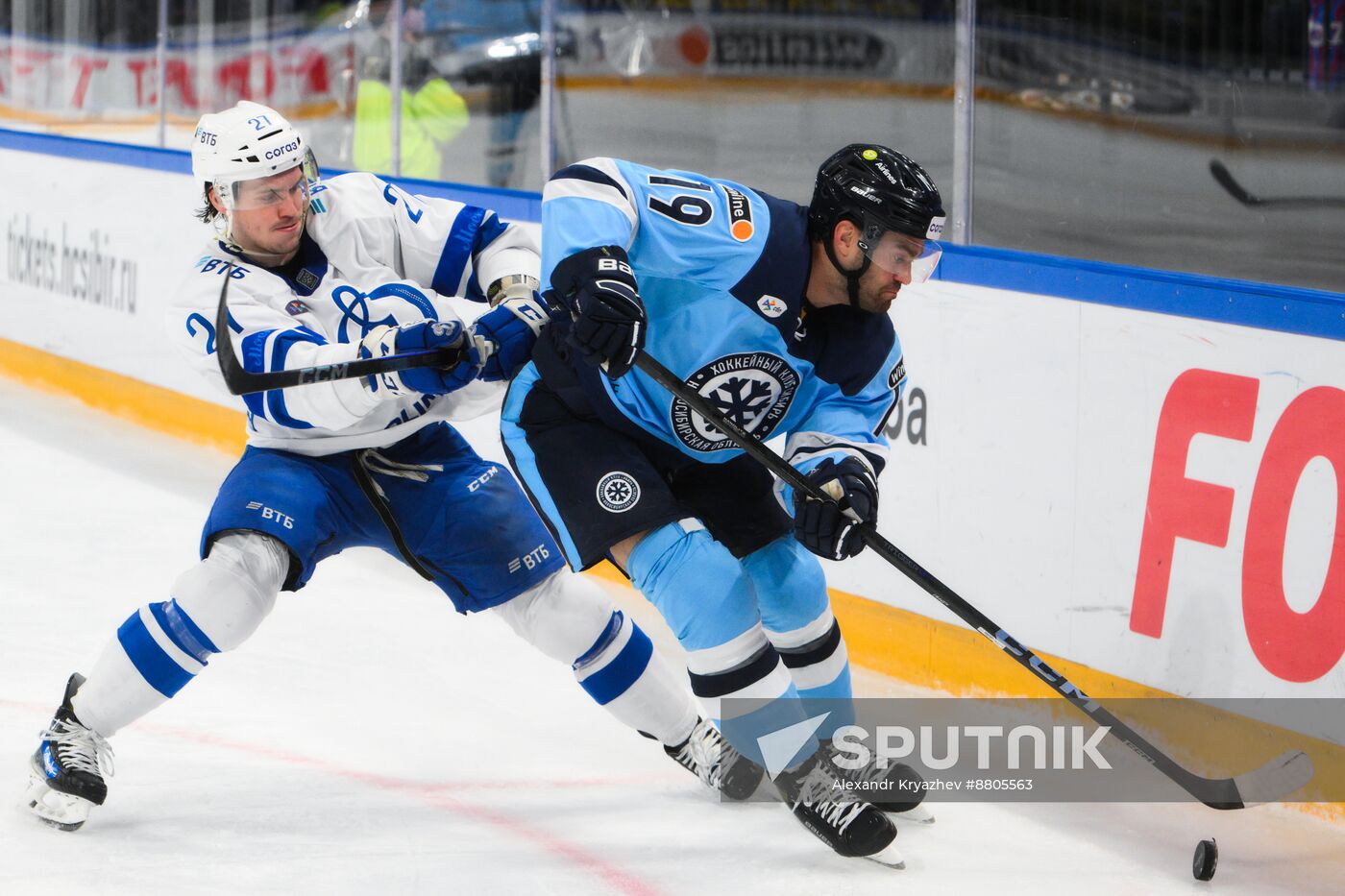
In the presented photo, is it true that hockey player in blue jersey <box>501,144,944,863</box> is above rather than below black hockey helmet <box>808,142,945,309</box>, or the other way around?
below

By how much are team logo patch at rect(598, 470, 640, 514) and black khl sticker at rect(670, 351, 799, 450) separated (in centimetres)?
12

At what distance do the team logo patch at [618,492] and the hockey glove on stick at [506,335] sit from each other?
0.23 meters

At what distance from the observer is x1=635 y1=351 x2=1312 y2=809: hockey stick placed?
2.55m

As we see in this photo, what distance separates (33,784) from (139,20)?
14.6ft

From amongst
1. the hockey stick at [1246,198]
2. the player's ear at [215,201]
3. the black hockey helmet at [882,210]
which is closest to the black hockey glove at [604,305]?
the black hockey helmet at [882,210]

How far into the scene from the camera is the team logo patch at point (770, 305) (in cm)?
253

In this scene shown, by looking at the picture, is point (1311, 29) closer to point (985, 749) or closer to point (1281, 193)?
point (1281, 193)

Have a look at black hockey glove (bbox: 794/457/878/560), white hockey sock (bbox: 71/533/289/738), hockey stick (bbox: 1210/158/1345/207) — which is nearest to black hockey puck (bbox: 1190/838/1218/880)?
black hockey glove (bbox: 794/457/878/560)

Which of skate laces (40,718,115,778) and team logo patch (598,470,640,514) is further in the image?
skate laces (40,718,115,778)

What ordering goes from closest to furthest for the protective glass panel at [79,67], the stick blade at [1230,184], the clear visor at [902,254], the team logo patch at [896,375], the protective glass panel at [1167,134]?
the clear visor at [902,254]
the team logo patch at [896,375]
the protective glass panel at [1167,134]
the stick blade at [1230,184]
the protective glass panel at [79,67]

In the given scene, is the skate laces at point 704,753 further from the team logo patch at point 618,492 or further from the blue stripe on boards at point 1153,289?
the blue stripe on boards at point 1153,289

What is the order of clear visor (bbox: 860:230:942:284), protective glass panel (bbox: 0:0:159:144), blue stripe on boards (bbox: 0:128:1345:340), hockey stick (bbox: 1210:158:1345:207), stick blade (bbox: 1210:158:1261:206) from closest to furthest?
clear visor (bbox: 860:230:942:284), blue stripe on boards (bbox: 0:128:1345:340), hockey stick (bbox: 1210:158:1345:207), stick blade (bbox: 1210:158:1261:206), protective glass panel (bbox: 0:0:159:144)

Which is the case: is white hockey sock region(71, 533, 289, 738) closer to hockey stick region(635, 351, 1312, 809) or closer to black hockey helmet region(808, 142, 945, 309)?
hockey stick region(635, 351, 1312, 809)

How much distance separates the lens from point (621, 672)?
112 inches
